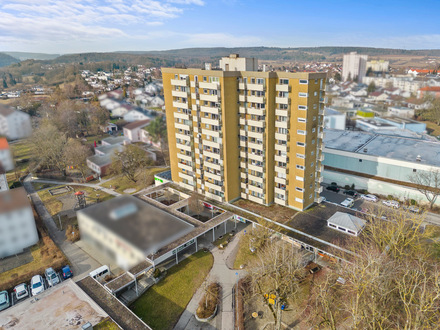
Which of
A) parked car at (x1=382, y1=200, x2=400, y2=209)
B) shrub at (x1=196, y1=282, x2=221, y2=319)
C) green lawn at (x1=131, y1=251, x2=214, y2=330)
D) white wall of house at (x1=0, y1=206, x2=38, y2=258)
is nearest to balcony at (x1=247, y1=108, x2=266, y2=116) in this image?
green lawn at (x1=131, y1=251, x2=214, y2=330)

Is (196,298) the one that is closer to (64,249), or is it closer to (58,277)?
(58,277)

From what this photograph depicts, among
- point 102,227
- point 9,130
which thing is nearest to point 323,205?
point 102,227

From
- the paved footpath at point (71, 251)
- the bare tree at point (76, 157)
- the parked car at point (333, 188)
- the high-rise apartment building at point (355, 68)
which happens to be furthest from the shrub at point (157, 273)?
the high-rise apartment building at point (355, 68)

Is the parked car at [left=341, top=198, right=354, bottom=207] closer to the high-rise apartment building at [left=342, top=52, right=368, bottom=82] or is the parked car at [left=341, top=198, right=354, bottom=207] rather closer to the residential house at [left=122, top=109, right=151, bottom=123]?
the residential house at [left=122, top=109, right=151, bottom=123]

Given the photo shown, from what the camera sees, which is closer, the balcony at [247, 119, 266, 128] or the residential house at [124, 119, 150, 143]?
the balcony at [247, 119, 266, 128]

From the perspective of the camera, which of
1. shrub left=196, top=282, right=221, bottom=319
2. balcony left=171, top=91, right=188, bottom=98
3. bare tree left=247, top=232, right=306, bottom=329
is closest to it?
bare tree left=247, top=232, right=306, bottom=329

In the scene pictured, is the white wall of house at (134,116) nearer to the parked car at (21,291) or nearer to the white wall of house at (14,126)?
the white wall of house at (14,126)
